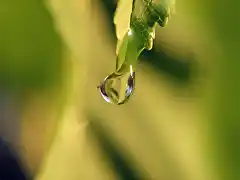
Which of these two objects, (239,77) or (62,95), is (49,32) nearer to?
(62,95)

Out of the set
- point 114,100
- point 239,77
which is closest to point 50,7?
point 114,100

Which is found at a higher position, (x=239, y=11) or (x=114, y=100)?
(x=239, y=11)
